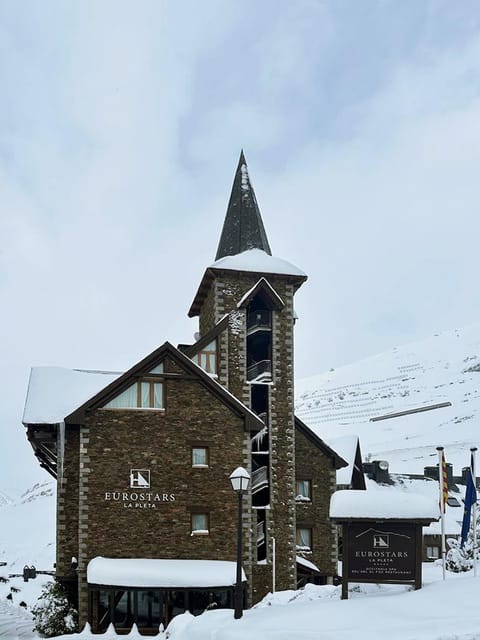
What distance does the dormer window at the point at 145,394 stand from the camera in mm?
33156

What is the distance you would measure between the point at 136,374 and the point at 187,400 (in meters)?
2.25

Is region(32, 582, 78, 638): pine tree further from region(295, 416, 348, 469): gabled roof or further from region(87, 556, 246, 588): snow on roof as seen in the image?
region(295, 416, 348, 469): gabled roof

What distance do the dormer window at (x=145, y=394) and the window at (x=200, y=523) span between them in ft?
14.4

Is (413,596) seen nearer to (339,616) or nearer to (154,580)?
(339,616)

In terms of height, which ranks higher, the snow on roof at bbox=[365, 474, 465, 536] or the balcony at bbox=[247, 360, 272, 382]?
the balcony at bbox=[247, 360, 272, 382]

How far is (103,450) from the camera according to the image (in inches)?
1277

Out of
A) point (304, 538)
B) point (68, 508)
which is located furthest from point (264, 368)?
point (68, 508)

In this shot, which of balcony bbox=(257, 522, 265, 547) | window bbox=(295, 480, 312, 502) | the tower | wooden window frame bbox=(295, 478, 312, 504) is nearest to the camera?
the tower

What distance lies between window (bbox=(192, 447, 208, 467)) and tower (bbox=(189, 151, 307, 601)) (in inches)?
167

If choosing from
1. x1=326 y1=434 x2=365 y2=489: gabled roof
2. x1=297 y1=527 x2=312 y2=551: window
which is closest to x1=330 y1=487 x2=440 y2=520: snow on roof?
x1=297 y1=527 x2=312 y2=551: window

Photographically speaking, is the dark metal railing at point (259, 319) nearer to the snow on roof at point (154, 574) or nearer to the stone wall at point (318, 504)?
the stone wall at point (318, 504)

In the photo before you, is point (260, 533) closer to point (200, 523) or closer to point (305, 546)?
point (305, 546)

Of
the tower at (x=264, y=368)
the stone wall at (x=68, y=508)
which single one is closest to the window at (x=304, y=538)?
the tower at (x=264, y=368)

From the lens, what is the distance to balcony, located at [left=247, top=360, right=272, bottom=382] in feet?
131
